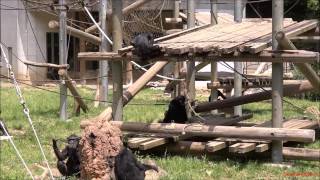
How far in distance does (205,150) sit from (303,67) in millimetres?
1870

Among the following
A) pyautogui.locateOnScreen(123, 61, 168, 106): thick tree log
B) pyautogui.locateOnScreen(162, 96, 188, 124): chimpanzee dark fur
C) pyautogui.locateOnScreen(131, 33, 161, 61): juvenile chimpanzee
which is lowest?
pyautogui.locateOnScreen(162, 96, 188, 124): chimpanzee dark fur

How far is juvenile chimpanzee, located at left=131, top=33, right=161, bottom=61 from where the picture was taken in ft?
27.6

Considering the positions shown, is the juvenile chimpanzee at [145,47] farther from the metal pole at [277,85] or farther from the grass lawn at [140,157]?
the metal pole at [277,85]

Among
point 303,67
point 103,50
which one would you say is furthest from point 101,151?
point 103,50

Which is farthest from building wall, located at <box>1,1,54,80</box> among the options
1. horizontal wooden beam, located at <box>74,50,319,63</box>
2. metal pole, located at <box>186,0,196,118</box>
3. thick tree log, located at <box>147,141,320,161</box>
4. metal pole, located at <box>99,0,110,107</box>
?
horizontal wooden beam, located at <box>74,50,319,63</box>

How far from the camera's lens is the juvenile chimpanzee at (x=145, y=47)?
8398 millimetres

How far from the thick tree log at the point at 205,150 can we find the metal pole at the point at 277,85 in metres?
0.17

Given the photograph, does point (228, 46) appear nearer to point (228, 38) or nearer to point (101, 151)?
point (228, 38)

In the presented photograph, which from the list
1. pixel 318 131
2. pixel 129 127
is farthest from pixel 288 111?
pixel 129 127

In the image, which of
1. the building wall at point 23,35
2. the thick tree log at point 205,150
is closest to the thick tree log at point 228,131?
the thick tree log at point 205,150

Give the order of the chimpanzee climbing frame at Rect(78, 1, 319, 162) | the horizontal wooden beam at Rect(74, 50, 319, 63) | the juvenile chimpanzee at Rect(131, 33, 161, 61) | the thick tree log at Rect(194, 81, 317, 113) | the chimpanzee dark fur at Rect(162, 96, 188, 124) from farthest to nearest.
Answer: the thick tree log at Rect(194, 81, 317, 113) < the chimpanzee dark fur at Rect(162, 96, 188, 124) < the juvenile chimpanzee at Rect(131, 33, 161, 61) < the chimpanzee climbing frame at Rect(78, 1, 319, 162) < the horizontal wooden beam at Rect(74, 50, 319, 63)

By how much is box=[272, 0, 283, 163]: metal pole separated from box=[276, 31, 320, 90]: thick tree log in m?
0.13

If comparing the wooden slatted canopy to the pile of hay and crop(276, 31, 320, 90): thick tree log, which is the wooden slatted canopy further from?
the pile of hay

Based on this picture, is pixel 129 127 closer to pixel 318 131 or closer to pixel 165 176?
pixel 165 176
